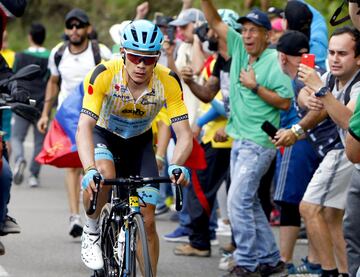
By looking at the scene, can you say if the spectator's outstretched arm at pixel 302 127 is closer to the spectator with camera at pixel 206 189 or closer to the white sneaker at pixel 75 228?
the spectator with camera at pixel 206 189

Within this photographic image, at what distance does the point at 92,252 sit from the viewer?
28.7 ft

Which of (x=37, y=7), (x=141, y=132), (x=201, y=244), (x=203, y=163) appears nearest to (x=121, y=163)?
(x=141, y=132)

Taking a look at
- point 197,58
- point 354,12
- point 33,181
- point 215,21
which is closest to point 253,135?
point 215,21

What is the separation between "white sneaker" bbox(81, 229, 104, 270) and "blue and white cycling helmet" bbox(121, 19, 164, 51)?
1.50m

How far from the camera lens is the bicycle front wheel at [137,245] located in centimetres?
756

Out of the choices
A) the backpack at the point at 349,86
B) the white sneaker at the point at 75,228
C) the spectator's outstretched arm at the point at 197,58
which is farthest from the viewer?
the spectator's outstretched arm at the point at 197,58

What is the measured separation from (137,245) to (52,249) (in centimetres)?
383

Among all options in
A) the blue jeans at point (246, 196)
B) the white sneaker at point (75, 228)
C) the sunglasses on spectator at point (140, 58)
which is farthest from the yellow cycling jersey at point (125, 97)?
the white sneaker at point (75, 228)

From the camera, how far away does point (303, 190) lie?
33.6ft

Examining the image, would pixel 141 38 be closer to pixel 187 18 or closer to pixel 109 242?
pixel 109 242

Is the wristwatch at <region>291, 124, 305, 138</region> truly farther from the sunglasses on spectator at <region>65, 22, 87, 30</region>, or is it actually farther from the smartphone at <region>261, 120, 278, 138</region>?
the sunglasses on spectator at <region>65, 22, 87, 30</region>

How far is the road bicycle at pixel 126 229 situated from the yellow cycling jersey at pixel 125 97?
556 mm

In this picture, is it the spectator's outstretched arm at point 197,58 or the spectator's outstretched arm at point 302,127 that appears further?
the spectator's outstretched arm at point 197,58

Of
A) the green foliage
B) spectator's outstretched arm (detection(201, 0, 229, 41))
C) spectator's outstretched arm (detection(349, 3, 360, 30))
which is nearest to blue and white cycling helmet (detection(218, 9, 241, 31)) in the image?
spectator's outstretched arm (detection(201, 0, 229, 41))
